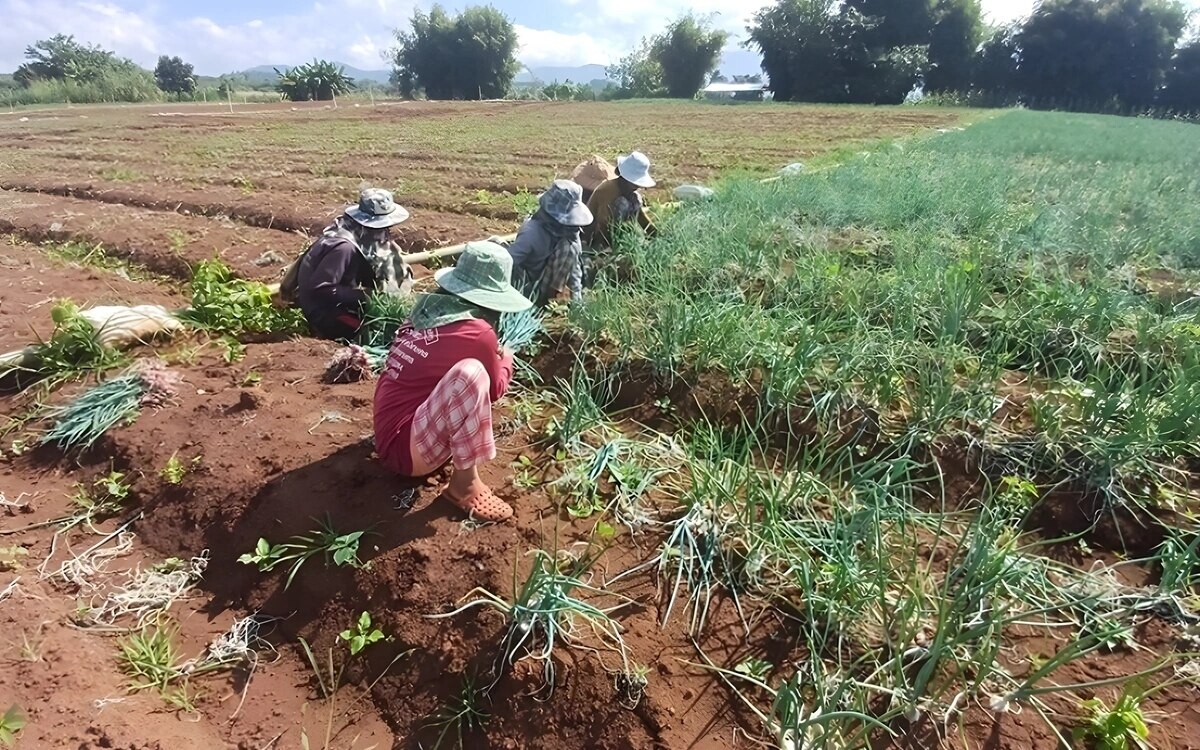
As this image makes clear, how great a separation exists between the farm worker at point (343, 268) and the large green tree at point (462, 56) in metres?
40.3

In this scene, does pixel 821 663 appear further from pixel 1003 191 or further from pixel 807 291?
pixel 1003 191

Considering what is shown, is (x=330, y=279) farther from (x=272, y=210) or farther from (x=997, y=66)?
(x=997, y=66)

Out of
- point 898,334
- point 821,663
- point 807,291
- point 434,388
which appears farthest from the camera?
point 807,291

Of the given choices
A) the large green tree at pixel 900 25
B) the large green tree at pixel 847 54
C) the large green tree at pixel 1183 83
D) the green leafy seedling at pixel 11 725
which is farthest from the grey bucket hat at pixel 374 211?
the large green tree at pixel 1183 83

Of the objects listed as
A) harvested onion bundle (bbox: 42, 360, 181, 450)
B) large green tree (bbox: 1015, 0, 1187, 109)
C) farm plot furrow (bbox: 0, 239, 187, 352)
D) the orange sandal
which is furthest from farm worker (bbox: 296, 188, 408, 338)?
large green tree (bbox: 1015, 0, 1187, 109)

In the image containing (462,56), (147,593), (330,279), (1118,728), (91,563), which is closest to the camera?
(1118,728)

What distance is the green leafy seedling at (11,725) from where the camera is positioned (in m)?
1.56

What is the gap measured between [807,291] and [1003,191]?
3444 millimetres

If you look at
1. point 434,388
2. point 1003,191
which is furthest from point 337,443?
point 1003,191

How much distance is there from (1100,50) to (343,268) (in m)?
38.7

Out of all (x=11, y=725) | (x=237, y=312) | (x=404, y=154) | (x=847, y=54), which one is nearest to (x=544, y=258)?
(x=237, y=312)

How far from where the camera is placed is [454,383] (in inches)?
80.7

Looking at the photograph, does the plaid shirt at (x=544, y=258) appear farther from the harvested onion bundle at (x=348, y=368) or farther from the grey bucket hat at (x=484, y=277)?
the grey bucket hat at (x=484, y=277)

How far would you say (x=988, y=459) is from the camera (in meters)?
2.53
